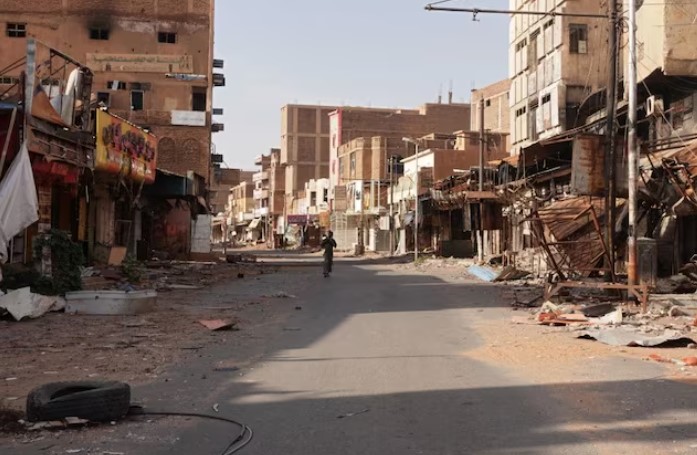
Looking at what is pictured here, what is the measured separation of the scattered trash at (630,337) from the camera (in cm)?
1060

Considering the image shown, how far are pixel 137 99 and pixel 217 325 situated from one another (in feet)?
136

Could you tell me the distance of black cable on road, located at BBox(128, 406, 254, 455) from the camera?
5406mm

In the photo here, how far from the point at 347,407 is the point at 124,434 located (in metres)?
2.03

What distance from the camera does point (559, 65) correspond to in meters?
39.3

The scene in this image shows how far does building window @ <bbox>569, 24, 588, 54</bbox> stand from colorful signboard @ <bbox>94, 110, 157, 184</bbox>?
76.8ft

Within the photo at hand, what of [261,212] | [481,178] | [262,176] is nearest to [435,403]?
[481,178]

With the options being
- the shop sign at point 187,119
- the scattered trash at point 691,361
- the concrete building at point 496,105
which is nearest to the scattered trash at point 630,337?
the scattered trash at point 691,361

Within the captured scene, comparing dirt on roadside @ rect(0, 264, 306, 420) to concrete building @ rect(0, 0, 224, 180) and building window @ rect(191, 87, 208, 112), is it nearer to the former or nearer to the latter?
concrete building @ rect(0, 0, 224, 180)

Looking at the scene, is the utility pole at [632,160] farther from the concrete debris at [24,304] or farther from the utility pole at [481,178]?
the utility pole at [481,178]

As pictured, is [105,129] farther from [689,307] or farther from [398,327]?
[689,307]

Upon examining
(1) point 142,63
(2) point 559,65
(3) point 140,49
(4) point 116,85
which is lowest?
(2) point 559,65

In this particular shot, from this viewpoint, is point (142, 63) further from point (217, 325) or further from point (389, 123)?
point (389, 123)

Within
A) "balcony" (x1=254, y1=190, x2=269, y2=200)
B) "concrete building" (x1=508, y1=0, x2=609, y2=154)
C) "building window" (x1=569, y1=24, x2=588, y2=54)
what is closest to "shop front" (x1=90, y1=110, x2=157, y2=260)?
"concrete building" (x1=508, y1=0, x2=609, y2=154)

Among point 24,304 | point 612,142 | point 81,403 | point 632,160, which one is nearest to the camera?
point 81,403
